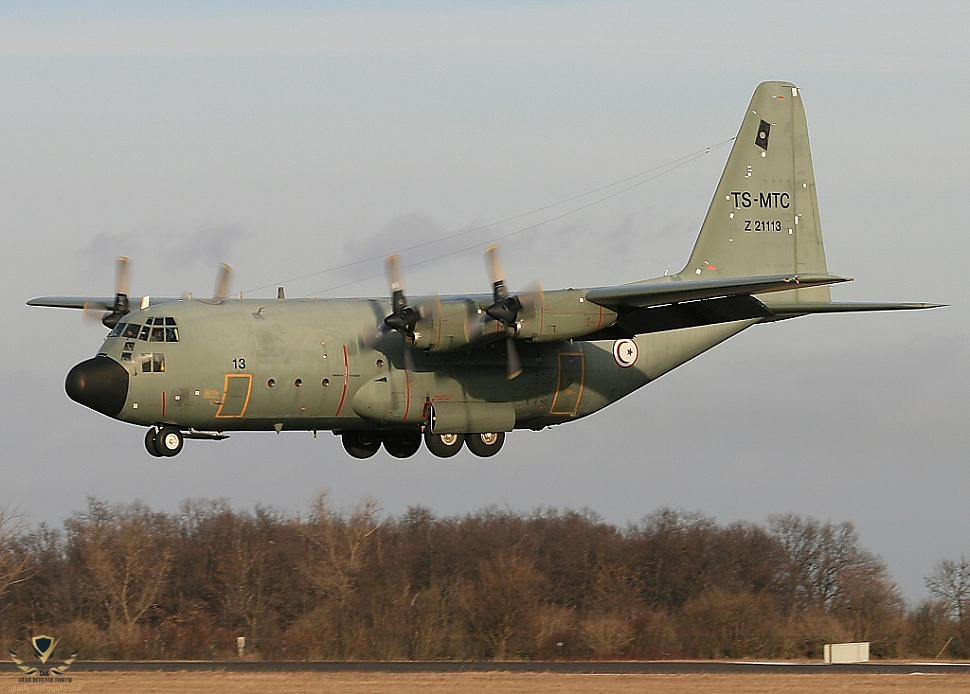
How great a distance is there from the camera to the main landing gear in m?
31.1

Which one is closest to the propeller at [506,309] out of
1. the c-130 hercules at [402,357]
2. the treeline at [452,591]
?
the c-130 hercules at [402,357]

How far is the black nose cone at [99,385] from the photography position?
91.6 ft

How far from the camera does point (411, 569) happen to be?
1879 inches

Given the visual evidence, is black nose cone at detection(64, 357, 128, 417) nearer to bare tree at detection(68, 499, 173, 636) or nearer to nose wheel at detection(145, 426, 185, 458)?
nose wheel at detection(145, 426, 185, 458)

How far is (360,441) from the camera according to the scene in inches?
1262

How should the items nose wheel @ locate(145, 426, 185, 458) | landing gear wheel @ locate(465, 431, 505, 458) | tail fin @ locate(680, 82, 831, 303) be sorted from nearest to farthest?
nose wheel @ locate(145, 426, 185, 458) → landing gear wheel @ locate(465, 431, 505, 458) → tail fin @ locate(680, 82, 831, 303)

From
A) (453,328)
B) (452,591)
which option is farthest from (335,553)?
(453,328)

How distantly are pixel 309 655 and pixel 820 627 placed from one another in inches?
462

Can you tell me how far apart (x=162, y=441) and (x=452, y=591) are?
48.3 ft

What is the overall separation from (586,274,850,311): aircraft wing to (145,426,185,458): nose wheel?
Answer: 7513 mm

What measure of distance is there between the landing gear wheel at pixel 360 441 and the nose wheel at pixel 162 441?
3.86m

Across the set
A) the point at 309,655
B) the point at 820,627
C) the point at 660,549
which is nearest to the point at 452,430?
the point at 309,655

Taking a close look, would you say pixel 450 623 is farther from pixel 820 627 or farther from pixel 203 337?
pixel 203 337

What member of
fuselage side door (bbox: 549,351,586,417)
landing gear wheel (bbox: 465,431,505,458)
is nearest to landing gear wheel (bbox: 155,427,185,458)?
landing gear wheel (bbox: 465,431,505,458)
